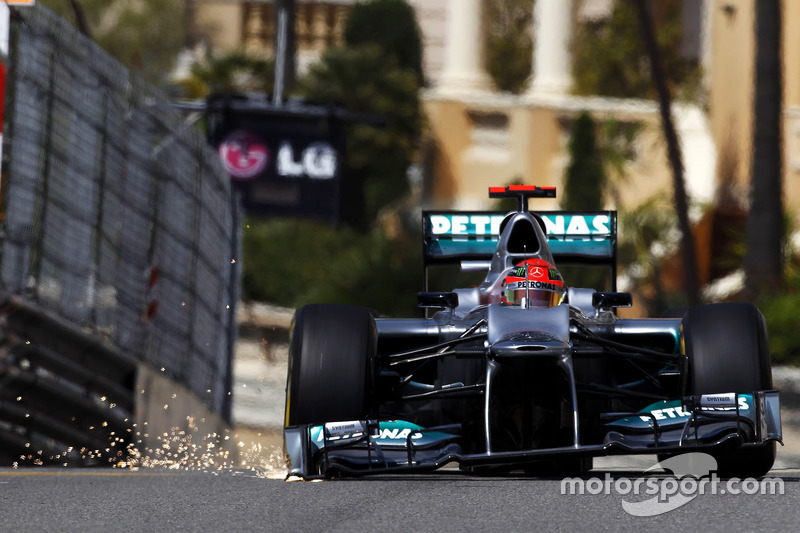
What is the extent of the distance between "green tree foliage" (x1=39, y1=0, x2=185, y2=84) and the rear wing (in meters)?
39.7

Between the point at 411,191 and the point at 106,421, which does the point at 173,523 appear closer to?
the point at 106,421

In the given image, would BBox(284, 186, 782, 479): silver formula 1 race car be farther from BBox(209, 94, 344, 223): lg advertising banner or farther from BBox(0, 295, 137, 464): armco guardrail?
BBox(209, 94, 344, 223): lg advertising banner

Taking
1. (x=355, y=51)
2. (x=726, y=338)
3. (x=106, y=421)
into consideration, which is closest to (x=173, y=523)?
(x=726, y=338)

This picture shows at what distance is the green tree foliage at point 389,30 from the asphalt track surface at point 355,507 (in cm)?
2833

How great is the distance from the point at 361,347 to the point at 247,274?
20.3 m

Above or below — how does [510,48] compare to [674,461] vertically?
above

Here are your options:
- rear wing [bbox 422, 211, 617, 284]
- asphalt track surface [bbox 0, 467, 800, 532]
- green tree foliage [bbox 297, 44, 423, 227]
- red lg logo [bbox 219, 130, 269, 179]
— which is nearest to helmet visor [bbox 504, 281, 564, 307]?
asphalt track surface [bbox 0, 467, 800, 532]

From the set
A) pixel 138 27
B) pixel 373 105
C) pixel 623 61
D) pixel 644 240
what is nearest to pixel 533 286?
pixel 644 240

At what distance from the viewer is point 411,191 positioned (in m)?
35.0

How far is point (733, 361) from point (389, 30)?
91.7ft

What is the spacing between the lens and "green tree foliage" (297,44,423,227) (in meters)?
32.9

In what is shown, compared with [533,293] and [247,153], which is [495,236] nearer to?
[533,293]

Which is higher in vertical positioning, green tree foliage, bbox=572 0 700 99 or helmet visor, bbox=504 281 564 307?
green tree foliage, bbox=572 0 700 99

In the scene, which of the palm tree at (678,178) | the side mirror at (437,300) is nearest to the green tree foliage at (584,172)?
the palm tree at (678,178)
